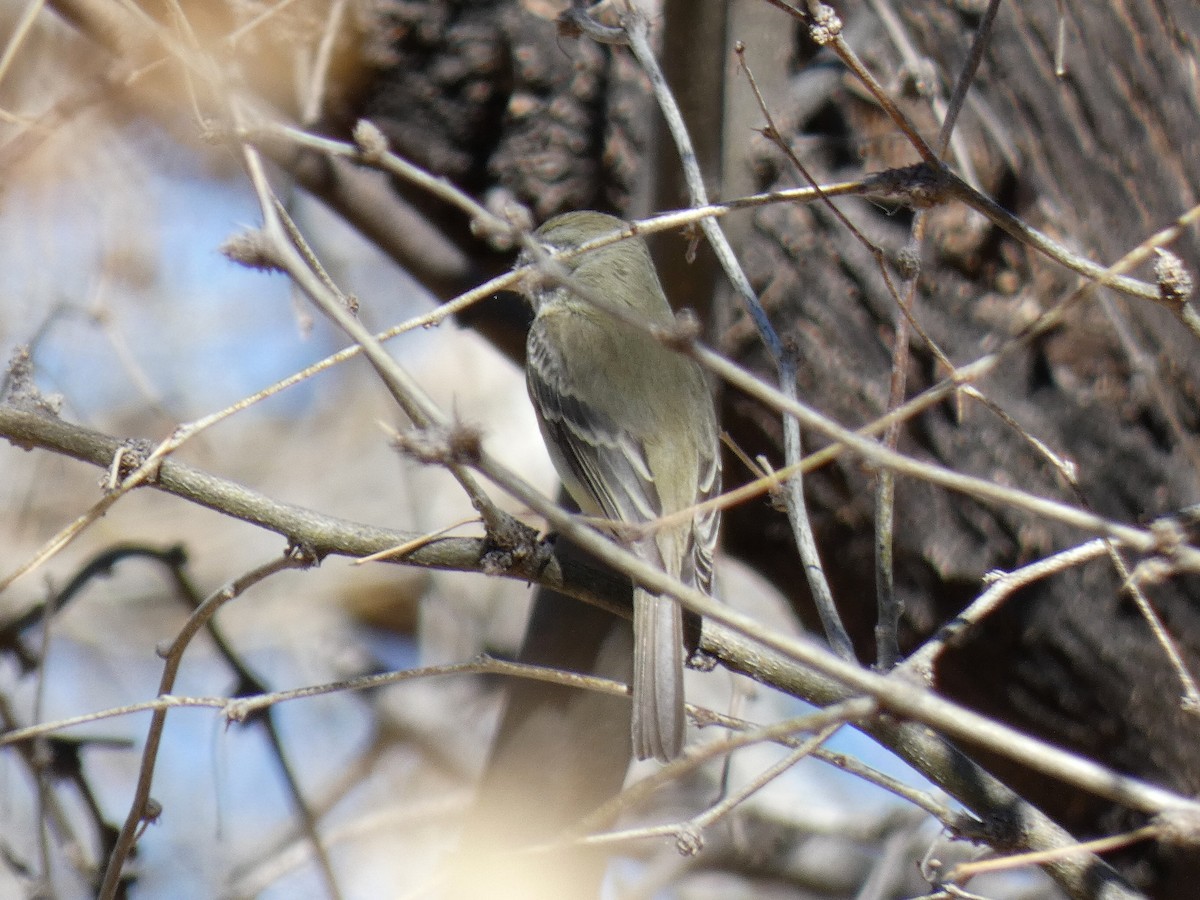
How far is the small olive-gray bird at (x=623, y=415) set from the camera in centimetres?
357

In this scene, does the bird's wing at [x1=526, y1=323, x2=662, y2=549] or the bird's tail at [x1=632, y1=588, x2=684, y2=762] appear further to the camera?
the bird's wing at [x1=526, y1=323, x2=662, y2=549]

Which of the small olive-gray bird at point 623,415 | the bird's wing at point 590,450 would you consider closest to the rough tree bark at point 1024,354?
the small olive-gray bird at point 623,415

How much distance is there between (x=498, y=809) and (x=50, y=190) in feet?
12.3

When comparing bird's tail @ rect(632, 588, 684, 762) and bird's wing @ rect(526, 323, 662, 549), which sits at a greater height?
bird's wing @ rect(526, 323, 662, 549)

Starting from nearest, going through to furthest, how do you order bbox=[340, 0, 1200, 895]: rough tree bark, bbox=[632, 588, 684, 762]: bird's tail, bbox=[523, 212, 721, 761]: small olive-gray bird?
bbox=[632, 588, 684, 762]: bird's tail < bbox=[523, 212, 721, 761]: small olive-gray bird < bbox=[340, 0, 1200, 895]: rough tree bark

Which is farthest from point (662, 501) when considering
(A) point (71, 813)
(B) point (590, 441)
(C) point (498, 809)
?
(A) point (71, 813)

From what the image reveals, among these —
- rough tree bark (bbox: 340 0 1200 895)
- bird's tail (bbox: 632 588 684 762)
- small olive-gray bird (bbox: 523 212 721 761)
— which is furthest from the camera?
rough tree bark (bbox: 340 0 1200 895)

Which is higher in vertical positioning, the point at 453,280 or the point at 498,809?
the point at 453,280

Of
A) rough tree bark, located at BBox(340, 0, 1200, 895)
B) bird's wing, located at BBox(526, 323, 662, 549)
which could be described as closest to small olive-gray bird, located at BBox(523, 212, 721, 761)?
bird's wing, located at BBox(526, 323, 662, 549)

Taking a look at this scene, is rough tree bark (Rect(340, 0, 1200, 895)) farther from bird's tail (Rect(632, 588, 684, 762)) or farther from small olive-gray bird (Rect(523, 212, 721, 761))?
bird's tail (Rect(632, 588, 684, 762))

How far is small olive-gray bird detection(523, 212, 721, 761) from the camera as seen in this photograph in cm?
357

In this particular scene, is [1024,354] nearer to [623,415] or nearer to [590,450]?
[623,415]

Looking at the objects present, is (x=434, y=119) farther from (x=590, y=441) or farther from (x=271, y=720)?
(x=271, y=720)

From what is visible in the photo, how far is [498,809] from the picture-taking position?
387 cm
